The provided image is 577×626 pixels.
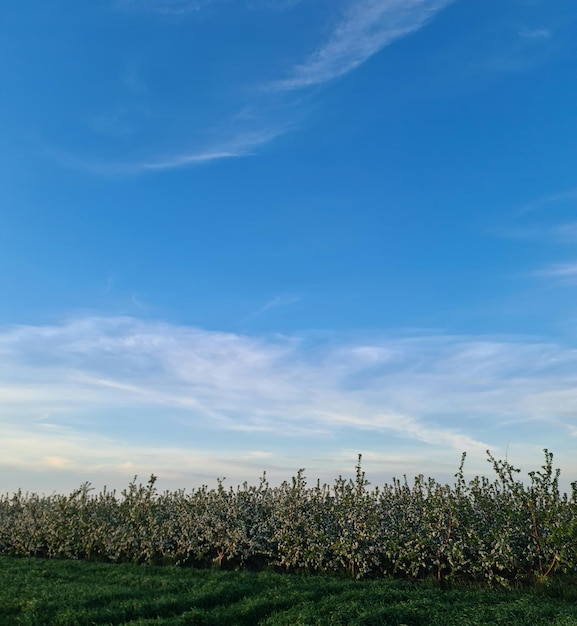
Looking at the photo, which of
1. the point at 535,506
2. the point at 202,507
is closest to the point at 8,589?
the point at 202,507

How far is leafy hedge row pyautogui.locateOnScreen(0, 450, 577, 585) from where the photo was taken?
46.3 ft

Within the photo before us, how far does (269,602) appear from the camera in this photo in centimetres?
1102

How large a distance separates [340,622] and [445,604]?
91.8 inches

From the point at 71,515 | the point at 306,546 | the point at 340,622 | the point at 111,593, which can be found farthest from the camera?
the point at 71,515

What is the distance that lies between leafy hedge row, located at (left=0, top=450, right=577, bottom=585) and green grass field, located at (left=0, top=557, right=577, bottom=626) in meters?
1.15

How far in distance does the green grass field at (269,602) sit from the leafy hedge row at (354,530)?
115cm

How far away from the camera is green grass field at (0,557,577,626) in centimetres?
989

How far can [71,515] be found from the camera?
76.7ft

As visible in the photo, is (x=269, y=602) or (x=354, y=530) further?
(x=354, y=530)

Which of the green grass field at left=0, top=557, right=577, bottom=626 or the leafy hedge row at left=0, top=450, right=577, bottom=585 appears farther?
the leafy hedge row at left=0, top=450, right=577, bottom=585

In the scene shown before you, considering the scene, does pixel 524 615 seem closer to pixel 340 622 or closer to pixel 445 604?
pixel 445 604

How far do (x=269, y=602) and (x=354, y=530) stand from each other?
5.33 m

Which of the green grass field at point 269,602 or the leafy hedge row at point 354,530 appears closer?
the green grass field at point 269,602

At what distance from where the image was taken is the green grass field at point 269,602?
32.4 ft
